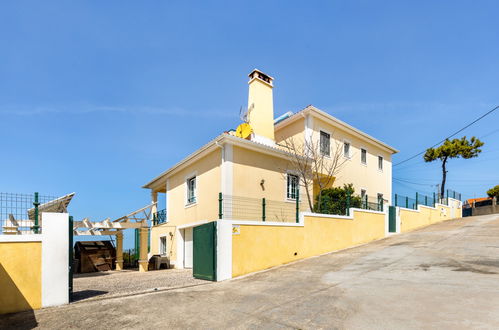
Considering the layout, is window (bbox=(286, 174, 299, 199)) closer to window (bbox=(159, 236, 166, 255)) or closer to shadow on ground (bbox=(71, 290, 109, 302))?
window (bbox=(159, 236, 166, 255))

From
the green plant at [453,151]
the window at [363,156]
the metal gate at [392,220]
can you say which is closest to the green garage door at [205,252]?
the metal gate at [392,220]

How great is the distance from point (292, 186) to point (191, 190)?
5233mm

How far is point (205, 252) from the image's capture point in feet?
32.4

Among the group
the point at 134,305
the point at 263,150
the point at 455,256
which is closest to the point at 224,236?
the point at 134,305

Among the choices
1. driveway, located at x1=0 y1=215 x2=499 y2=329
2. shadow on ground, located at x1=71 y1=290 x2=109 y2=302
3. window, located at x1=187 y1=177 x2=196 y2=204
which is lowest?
shadow on ground, located at x1=71 y1=290 x2=109 y2=302

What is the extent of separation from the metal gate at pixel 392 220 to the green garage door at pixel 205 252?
11601mm

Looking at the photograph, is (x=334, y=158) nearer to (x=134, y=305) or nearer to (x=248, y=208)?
(x=248, y=208)

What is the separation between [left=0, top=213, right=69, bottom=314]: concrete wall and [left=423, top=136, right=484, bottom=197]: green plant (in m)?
29.4

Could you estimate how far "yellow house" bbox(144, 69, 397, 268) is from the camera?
13328mm

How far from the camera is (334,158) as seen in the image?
59.8 feet

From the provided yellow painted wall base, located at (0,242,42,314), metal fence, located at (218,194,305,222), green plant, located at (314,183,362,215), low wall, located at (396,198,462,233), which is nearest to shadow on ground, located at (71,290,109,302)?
yellow painted wall base, located at (0,242,42,314)

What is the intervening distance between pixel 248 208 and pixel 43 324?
333 inches

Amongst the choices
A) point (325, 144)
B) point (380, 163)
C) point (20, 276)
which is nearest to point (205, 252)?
point (20, 276)

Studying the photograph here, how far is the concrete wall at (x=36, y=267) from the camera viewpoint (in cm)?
620
